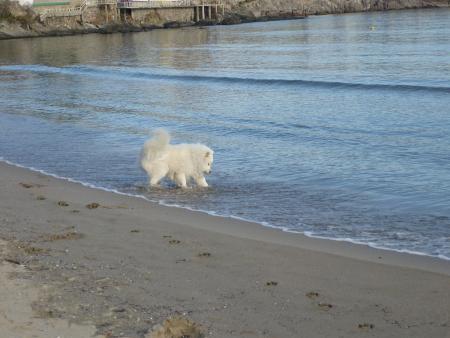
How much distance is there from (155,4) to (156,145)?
84.9m

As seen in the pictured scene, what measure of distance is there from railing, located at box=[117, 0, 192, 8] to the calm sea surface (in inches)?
2094

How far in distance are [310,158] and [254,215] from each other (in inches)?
169

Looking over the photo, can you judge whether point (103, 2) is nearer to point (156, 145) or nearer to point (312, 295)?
point (156, 145)

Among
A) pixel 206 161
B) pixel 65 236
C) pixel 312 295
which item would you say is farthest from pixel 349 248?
pixel 206 161

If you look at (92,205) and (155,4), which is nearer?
(92,205)

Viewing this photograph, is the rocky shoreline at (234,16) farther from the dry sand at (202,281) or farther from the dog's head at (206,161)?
the dry sand at (202,281)

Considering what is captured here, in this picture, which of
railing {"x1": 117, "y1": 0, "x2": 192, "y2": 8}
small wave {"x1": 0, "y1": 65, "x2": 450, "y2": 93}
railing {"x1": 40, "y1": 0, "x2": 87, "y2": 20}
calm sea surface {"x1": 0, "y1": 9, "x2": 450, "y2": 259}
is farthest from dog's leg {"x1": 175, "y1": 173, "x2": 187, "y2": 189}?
railing {"x1": 117, "y1": 0, "x2": 192, "y2": 8}

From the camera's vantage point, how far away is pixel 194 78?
30.9m

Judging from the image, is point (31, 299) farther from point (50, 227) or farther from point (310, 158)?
point (310, 158)

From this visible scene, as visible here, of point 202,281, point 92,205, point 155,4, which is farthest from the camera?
point 155,4

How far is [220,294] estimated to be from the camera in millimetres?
5633

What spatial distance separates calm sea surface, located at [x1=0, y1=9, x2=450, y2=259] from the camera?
9.35 metres

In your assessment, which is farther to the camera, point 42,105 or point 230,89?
point 230,89

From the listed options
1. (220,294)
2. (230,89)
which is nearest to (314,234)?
(220,294)
